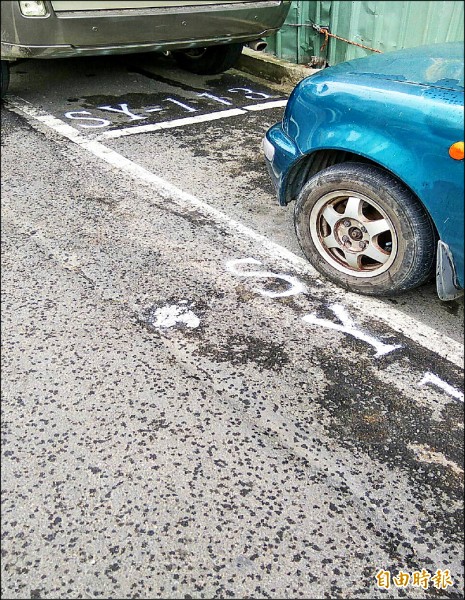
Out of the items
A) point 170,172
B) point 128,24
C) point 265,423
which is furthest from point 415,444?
point 128,24

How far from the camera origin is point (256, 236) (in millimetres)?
3504

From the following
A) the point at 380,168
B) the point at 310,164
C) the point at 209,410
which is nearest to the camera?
the point at 209,410

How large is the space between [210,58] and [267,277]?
3.84 meters

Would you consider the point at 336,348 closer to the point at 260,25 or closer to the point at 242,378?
the point at 242,378

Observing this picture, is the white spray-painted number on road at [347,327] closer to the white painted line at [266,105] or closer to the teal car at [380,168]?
the teal car at [380,168]

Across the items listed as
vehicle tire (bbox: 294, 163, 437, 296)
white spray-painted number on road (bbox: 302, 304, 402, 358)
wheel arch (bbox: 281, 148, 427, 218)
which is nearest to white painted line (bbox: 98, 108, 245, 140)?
wheel arch (bbox: 281, 148, 427, 218)

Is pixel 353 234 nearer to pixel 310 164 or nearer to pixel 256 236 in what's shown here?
pixel 310 164

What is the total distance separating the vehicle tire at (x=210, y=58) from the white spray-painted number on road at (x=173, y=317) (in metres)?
3.97

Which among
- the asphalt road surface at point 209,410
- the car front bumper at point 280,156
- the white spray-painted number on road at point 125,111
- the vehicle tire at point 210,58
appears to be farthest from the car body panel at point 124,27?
the car front bumper at point 280,156

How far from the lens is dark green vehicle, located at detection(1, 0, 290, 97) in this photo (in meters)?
4.34

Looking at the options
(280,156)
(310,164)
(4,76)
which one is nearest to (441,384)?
(310,164)

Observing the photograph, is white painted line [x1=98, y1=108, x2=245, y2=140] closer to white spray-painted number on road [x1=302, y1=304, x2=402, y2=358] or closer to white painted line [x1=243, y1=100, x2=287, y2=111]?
white painted line [x1=243, y1=100, x2=287, y2=111]

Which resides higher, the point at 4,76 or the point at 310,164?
the point at 4,76

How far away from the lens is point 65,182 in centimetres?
399
